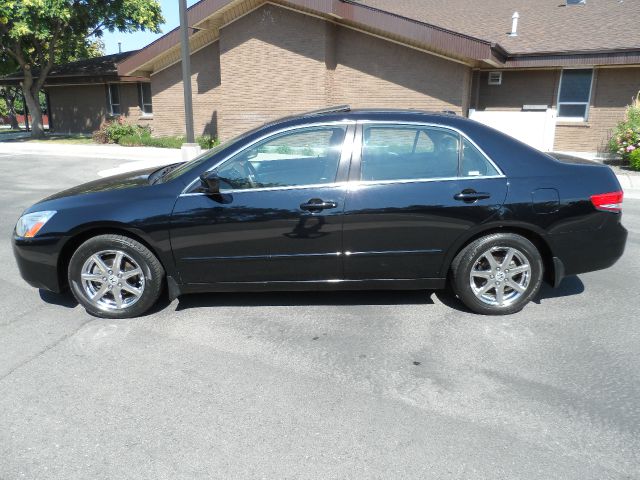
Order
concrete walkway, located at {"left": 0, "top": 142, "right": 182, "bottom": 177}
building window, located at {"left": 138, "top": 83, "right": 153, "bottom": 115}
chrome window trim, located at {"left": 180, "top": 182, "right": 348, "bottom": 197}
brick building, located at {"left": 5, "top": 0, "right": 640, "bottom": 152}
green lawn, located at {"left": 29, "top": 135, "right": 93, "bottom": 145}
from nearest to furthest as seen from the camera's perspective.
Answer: chrome window trim, located at {"left": 180, "top": 182, "right": 348, "bottom": 197} < brick building, located at {"left": 5, "top": 0, "right": 640, "bottom": 152} < concrete walkway, located at {"left": 0, "top": 142, "right": 182, "bottom": 177} < green lawn, located at {"left": 29, "top": 135, "right": 93, "bottom": 145} < building window, located at {"left": 138, "top": 83, "right": 153, "bottom": 115}

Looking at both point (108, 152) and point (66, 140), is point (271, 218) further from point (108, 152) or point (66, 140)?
point (66, 140)

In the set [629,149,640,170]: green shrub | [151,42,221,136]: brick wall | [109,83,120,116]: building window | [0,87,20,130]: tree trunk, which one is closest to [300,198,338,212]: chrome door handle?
[629,149,640,170]: green shrub

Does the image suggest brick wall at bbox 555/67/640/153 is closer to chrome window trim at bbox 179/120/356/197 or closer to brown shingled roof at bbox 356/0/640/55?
brown shingled roof at bbox 356/0/640/55

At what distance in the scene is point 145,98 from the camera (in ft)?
76.2

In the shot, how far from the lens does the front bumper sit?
405cm

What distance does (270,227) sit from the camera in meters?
3.92

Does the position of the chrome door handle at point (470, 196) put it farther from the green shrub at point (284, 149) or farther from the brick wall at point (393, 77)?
the brick wall at point (393, 77)

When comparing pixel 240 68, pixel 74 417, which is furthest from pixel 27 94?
pixel 74 417

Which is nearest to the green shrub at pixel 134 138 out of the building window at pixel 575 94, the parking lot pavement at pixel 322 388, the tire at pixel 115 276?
the building window at pixel 575 94

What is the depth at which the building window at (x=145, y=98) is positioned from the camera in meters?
23.1

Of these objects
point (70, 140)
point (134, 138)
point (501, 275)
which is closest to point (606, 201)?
point (501, 275)

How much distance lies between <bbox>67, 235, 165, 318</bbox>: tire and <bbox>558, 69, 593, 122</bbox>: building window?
50.3 ft

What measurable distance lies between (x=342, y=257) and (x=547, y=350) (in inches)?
64.7

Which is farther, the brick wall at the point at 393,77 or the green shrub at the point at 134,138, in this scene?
the green shrub at the point at 134,138
